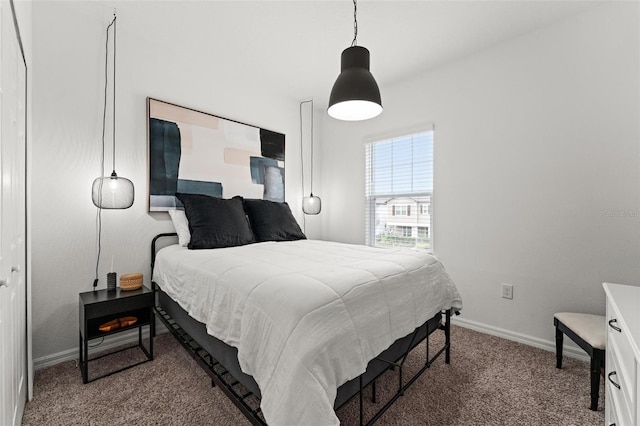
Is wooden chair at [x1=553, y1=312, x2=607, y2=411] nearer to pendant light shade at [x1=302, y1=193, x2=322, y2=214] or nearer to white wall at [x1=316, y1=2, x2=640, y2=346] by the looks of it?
white wall at [x1=316, y1=2, x2=640, y2=346]

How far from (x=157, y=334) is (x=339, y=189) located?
104 inches

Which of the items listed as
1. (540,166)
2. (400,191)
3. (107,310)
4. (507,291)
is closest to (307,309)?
(107,310)

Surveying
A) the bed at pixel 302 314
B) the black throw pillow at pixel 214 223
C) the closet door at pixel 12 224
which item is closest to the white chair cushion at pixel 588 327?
the bed at pixel 302 314

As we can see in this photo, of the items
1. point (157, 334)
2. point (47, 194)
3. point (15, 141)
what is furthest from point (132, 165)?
point (157, 334)

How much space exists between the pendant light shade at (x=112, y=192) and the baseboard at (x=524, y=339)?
3.19 metres

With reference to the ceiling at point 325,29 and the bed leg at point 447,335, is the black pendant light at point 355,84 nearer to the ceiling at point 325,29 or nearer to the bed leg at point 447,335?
the ceiling at point 325,29

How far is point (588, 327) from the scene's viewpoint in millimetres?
1812

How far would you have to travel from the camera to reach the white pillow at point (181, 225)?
2.51m

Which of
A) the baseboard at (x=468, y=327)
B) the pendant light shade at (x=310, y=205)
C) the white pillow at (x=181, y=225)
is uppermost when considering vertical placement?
the pendant light shade at (x=310, y=205)

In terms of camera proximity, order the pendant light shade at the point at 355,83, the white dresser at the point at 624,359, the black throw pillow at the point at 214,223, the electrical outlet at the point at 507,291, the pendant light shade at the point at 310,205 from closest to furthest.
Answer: the white dresser at the point at 624,359 < the pendant light shade at the point at 355,83 < the black throw pillow at the point at 214,223 < the electrical outlet at the point at 507,291 < the pendant light shade at the point at 310,205

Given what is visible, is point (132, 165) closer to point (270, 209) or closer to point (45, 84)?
point (45, 84)

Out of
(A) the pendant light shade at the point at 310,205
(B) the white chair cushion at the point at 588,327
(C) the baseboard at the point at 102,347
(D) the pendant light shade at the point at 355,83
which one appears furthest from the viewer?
(A) the pendant light shade at the point at 310,205

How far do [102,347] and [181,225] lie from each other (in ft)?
3.68

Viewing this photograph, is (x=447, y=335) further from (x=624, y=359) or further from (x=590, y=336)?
(x=624, y=359)
